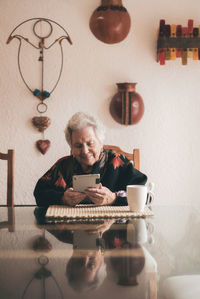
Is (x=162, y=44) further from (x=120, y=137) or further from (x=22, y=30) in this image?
(x=22, y=30)

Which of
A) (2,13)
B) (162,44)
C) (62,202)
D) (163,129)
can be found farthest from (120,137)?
(62,202)

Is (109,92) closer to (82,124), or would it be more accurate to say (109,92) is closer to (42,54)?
(42,54)

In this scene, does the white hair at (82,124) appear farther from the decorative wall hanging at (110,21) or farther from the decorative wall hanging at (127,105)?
the decorative wall hanging at (127,105)


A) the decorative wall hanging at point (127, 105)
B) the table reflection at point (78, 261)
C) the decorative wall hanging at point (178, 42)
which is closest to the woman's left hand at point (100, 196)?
the table reflection at point (78, 261)

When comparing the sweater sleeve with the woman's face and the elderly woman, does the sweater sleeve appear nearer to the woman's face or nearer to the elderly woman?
the elderly woman

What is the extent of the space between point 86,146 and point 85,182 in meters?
0.28

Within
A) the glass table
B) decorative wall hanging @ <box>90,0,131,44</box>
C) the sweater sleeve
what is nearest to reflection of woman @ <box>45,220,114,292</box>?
the glass table

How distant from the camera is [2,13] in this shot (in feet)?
11.6

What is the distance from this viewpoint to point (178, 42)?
355 centimetres

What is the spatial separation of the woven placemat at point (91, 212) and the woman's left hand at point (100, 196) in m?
0.03

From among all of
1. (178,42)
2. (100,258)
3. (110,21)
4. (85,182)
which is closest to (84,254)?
(100,258)

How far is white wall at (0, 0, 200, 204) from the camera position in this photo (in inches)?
140

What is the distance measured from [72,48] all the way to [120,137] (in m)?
0.89

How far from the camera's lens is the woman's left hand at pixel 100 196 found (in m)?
1.80
